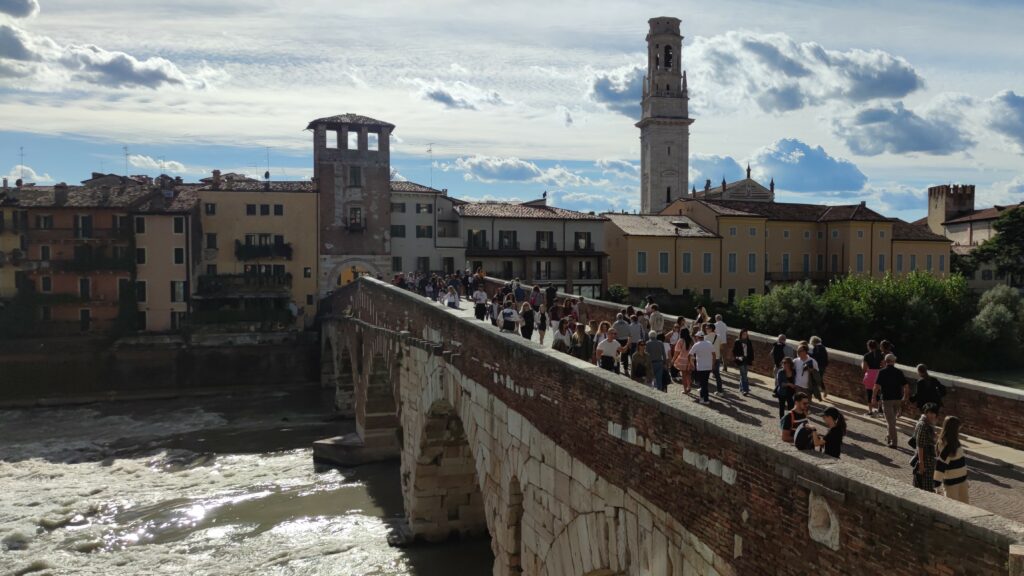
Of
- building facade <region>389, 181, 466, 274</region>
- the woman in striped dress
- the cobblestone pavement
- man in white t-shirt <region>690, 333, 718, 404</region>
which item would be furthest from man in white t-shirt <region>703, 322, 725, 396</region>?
building facade <region>389, 181, 466, 274</region>

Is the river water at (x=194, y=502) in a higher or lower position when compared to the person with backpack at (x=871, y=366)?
lower

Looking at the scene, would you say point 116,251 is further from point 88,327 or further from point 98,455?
point 98,455

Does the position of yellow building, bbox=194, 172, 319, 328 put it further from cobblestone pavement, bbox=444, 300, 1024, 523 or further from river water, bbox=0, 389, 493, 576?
cobblestone pavement, bbox=444, 300, 1024, 523

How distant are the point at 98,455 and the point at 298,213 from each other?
22870 millimetres

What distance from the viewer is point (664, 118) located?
2817 inches

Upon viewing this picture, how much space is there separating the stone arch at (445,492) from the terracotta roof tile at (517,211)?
30.9m

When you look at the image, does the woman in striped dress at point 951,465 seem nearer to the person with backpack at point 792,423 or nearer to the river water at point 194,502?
the person with backpack at point 792,423

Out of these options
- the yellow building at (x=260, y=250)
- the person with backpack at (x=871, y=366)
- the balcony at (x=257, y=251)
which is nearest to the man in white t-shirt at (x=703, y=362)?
the person with backpack at (x=871, y=366)

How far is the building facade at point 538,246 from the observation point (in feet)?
169

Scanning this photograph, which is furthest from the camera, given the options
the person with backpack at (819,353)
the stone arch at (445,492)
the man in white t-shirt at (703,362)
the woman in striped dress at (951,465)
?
the stone arch at (445,492)

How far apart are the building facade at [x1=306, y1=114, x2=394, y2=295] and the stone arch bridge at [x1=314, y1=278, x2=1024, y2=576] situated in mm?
33371

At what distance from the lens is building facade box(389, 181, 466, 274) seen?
52312 mm

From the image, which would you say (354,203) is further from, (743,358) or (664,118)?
(743,358)

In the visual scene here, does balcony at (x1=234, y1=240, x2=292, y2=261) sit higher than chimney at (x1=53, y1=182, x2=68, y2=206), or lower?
lower
